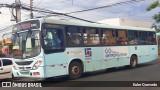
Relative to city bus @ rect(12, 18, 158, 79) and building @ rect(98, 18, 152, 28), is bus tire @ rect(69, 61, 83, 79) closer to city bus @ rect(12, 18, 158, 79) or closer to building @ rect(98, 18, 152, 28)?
city bus @ rect(12, 18, 158, 79)

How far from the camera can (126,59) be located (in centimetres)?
1902

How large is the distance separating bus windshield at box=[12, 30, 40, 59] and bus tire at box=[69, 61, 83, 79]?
84.6 inches

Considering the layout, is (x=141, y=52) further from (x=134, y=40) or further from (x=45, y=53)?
(x=45, y=53)

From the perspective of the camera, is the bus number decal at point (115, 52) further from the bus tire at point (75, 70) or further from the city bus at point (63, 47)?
the bus tire at point (75, 70)

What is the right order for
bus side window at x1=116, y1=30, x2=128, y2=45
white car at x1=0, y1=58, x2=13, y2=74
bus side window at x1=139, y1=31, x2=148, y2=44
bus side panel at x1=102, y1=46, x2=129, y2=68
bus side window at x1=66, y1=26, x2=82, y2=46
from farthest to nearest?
bus side window at x1=139, y1=31, x2=148, y2=44
bus side window at x1=116, y1=30, x2=128, y2=45
bus side panel at x1=102, y1=46, x2=129, y2=68
white car at x1=0, y1=58, x2=13, y2=74
bus side window at x1=66, y1=26, x2=82, y2=46

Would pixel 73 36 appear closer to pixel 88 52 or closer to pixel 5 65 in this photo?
pixel 88 52

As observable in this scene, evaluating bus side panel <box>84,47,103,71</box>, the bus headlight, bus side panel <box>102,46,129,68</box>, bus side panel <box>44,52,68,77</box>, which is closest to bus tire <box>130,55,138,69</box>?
bus side panel <box>102,46,129,68</box>

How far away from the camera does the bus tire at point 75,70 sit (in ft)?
47.8

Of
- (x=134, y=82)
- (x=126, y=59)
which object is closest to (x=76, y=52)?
(x=134, y=82)

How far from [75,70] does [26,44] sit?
109 inches

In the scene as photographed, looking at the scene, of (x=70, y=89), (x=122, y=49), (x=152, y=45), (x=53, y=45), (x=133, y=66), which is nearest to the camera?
(x=70, y=89)

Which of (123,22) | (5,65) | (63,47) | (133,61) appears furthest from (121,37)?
(123,22)

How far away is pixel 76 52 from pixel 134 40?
6.18m

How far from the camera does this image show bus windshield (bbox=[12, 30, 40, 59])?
13.3 m
